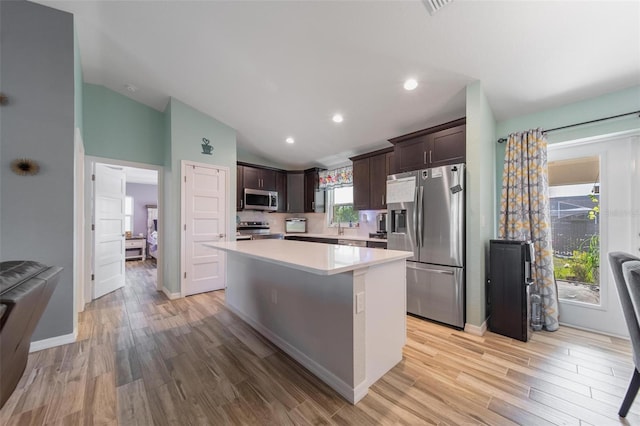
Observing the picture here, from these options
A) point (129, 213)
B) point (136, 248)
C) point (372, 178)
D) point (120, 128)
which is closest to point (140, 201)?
point (129, 213)

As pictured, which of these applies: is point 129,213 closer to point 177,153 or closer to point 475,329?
point 177,153

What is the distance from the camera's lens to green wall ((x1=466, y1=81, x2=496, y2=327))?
2.46 meters

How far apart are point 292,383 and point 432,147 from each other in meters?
2.89

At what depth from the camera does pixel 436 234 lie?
8.90 ft

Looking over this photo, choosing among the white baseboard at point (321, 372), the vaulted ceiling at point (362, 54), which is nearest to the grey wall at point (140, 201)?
the vaulted ceiling at point (362, 54)

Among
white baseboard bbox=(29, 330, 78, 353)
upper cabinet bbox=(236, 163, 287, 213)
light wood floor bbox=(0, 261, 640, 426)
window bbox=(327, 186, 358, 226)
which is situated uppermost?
upper cabinet bbox=(236, 163, 287, 213)

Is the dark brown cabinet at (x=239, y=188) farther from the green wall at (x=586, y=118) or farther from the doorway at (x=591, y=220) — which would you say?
the doorway at (x=591, y=220)

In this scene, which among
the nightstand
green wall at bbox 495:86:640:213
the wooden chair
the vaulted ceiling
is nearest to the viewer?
the wooden chair

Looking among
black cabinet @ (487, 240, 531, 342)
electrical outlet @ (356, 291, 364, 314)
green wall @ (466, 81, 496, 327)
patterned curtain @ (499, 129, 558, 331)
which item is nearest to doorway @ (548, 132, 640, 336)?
patterned curtain @ (499, 129, 558, 331)

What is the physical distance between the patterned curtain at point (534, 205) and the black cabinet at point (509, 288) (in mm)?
305

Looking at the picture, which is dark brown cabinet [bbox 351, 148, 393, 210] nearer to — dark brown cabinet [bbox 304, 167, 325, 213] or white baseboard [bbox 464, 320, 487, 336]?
dark brown cabinet [bbox 304, 167, 325, 213]

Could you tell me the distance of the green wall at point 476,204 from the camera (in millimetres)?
2461

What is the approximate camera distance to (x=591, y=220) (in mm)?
2584

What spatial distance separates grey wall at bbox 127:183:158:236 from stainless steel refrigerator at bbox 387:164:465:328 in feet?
26.5
